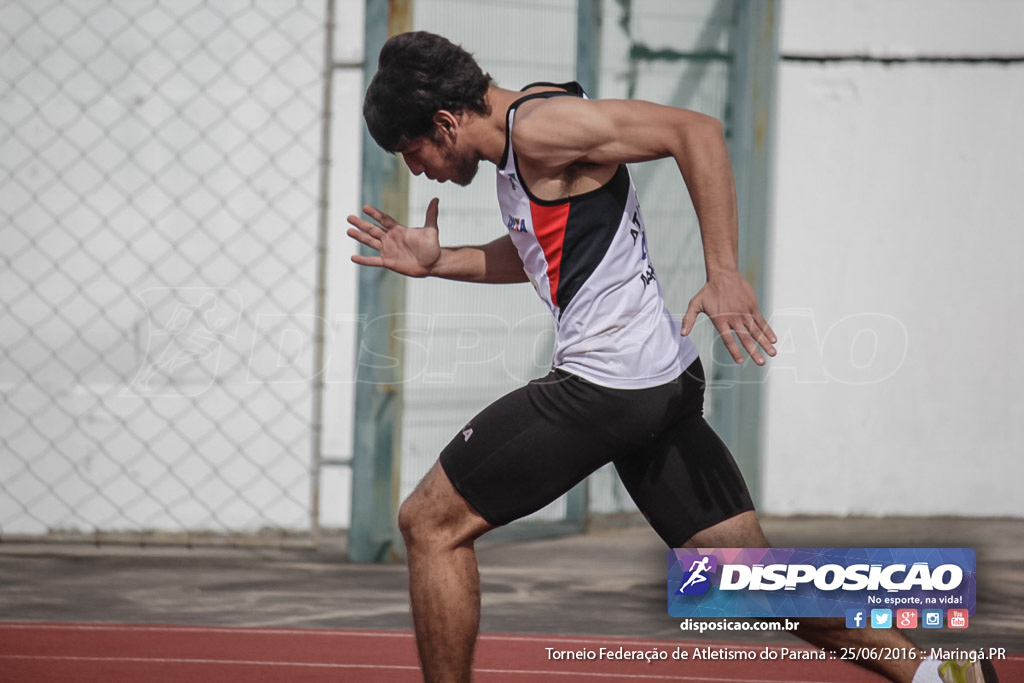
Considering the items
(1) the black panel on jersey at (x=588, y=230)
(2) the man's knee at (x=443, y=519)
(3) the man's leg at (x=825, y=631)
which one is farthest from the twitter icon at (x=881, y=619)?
(1) the black panel on jersey at (x=588, y=230)

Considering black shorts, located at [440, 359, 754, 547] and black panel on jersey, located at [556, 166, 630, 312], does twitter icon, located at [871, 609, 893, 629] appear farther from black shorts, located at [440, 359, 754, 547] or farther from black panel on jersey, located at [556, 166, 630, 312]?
black panel on jersey, located at [556, 166, 630, 312]

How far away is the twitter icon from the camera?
2.78m

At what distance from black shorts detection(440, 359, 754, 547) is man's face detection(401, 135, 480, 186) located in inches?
21.0

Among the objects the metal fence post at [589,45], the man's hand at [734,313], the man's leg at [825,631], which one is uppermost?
the metal fence post at [589,45]

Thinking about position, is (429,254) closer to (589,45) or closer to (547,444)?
(547,444)

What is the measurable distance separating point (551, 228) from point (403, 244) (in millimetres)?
590

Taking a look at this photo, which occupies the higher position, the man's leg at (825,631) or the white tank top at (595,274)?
the white tank top at (595,274)

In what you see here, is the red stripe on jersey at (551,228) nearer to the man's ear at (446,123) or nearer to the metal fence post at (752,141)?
the man's ear at (446,123)

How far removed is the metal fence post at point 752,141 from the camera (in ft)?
21.2

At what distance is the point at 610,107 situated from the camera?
2.64 meters

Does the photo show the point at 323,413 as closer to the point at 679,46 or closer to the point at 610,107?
the point at 679,46

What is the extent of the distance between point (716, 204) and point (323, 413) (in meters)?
4.00

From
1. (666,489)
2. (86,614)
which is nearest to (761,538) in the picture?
(666,489)

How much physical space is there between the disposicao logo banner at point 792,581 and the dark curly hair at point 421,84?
1.18 m
